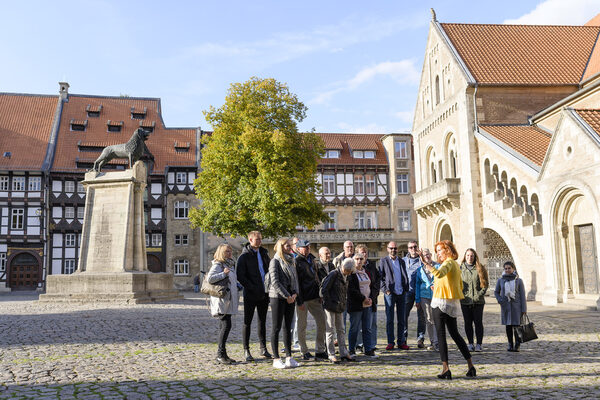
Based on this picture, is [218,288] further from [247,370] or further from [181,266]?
[181,266]

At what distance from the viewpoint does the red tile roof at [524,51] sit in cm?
2462

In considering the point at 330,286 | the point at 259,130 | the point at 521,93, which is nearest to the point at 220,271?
the point at 330,286

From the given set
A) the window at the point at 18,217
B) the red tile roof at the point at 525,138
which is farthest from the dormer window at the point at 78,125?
the red tile roof at the point at 525,138

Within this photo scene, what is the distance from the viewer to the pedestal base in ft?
59.1

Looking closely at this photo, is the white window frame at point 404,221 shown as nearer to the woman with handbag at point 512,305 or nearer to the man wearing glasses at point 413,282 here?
the man wearing glasses at point 413,282

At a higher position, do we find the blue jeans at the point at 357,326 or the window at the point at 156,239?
the window at the point at 156,239

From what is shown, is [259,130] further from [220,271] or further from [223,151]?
[220,271]

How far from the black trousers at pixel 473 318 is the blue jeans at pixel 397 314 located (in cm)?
96

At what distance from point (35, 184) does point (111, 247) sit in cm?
2508

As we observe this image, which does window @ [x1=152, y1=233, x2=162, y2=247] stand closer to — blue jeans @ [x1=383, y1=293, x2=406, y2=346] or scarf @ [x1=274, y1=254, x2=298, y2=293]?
blue jeans @ [x1=383, y1=293, x2=406, y2=346]

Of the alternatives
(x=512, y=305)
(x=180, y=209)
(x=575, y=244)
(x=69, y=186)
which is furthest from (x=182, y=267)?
(x=512, y=305)

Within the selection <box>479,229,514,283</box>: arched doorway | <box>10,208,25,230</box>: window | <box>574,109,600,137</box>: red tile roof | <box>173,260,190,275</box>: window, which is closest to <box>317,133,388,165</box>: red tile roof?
<box>173,260,190,275</box>: window

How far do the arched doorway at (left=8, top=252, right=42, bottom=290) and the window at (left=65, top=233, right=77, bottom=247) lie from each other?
2.42 m

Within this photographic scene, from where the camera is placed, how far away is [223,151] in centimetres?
2606
